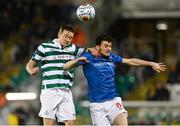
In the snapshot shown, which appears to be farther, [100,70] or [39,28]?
[39,28]

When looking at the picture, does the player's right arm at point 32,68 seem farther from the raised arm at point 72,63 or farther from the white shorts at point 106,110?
the white shorts at point 106,110

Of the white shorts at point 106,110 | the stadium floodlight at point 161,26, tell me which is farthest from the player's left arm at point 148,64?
the stadium floodlight at point 161,26

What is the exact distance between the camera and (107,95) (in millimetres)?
13703

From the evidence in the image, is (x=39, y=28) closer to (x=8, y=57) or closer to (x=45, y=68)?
(x=8, y=57)

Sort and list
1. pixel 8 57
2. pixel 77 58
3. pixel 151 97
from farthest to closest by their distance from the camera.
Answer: pixel 8 57 < pixel 151 97 < pixel 77 58

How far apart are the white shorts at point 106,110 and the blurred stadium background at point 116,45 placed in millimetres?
8206

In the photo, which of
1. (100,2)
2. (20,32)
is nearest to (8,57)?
(20,32)

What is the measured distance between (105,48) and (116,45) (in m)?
14.0

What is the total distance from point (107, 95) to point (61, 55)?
1.02m

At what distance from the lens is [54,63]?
44.5ft

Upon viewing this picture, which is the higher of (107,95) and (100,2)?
(100,2)

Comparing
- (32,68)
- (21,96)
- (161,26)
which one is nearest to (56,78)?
(32,68)

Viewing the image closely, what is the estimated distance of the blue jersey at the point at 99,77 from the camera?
13664 mm

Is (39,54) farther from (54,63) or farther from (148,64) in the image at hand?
(148,64)
